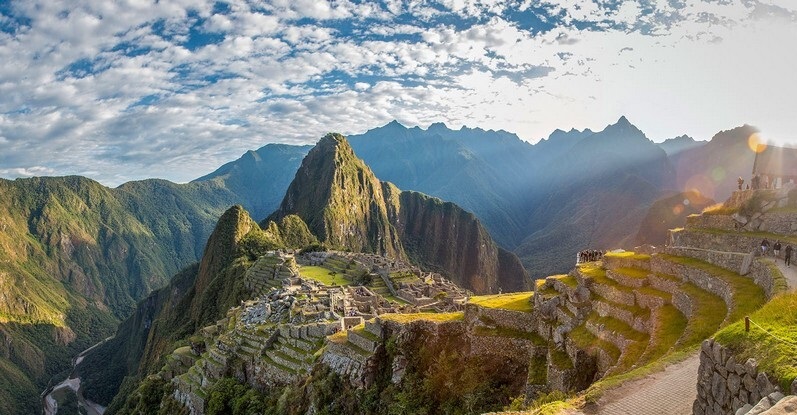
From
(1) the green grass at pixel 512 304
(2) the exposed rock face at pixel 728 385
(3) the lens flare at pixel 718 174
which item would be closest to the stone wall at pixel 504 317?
(1) the green grass at pixel 512 304

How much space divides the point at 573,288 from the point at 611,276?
70.1 inches

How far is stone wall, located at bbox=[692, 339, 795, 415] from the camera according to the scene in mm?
7840

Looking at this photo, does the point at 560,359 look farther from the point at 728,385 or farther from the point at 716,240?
the point at 728,385

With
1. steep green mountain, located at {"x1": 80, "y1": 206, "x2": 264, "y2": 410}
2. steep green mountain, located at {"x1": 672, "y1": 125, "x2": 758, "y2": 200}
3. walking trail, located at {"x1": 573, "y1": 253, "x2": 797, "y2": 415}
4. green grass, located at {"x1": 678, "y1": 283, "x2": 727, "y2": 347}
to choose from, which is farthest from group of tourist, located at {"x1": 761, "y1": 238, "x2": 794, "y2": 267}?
steep green mountain, located at {"x1": 672, "y1": 125, "x2": 758, "y2": 200}

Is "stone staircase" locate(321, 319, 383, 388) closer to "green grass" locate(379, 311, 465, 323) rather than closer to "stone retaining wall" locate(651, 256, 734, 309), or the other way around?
"green grass" locate(379, 311, 465, 323)

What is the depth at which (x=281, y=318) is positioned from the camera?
42.6m

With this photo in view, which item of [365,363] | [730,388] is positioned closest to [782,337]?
[730,388]

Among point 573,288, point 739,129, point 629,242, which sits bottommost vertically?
point 629,242

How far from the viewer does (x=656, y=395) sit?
458 inches

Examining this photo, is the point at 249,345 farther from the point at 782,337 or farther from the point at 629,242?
the point at 629,242

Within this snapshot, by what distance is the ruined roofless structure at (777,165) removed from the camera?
85.2ft

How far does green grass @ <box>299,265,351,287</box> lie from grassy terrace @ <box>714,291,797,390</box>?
244 ft

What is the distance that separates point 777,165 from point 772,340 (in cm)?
2424

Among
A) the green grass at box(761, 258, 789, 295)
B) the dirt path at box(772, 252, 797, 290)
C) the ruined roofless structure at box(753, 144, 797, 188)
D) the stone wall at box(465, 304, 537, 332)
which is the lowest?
the stone wall at box(465, 304, 537, 332)
